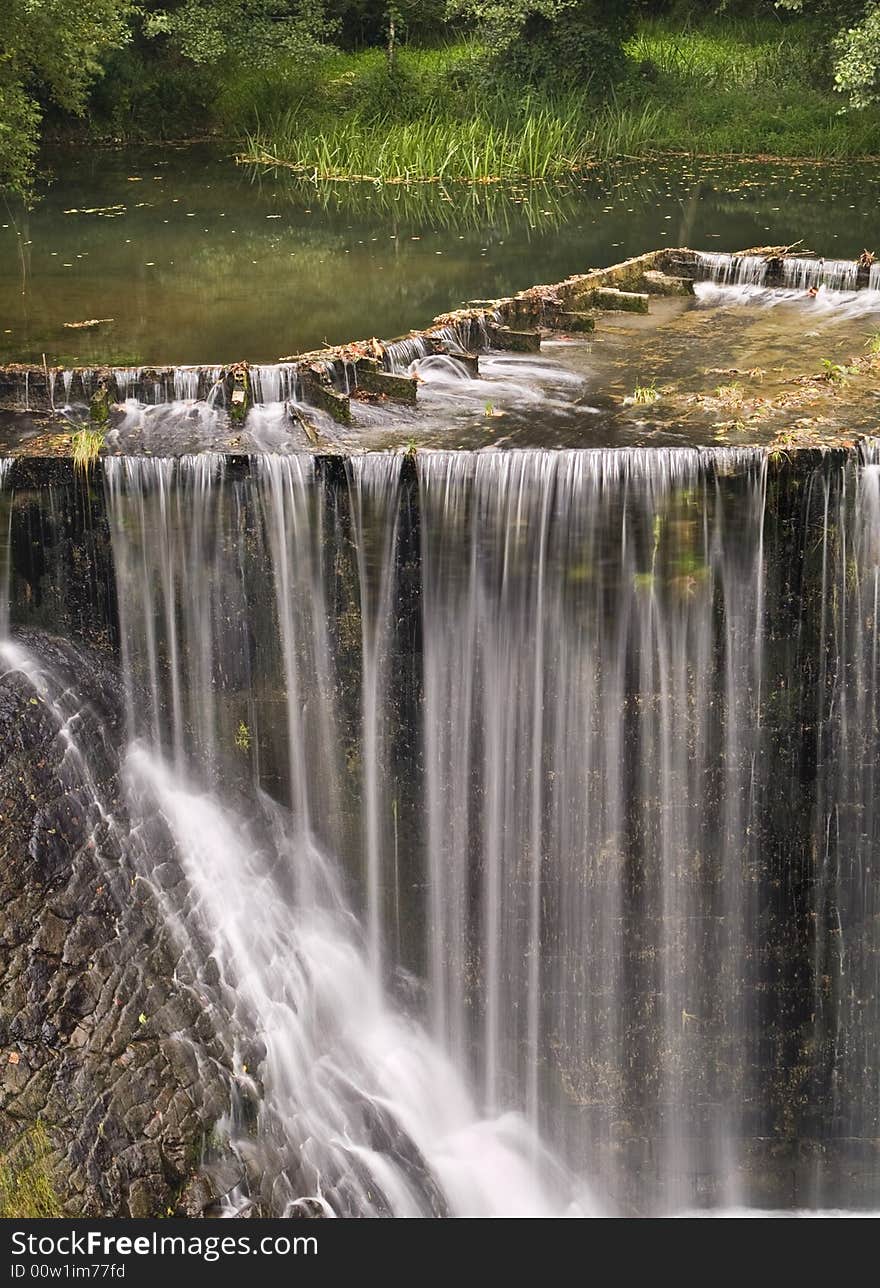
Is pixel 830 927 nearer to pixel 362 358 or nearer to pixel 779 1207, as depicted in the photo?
pixel 779 1207

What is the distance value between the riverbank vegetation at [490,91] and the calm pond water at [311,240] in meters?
1.41

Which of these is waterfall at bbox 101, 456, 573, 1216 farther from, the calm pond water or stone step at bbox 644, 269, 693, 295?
stone step at bbox 644, 269, 693, 295

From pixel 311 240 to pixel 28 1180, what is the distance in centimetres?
1445

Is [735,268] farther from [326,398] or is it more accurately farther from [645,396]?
[326,398]

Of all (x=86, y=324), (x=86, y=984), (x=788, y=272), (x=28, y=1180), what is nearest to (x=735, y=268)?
(x=788, y=272)

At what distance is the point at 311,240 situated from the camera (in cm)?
1992

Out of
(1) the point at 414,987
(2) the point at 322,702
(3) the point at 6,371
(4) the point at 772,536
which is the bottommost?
(1) the point at 414,987

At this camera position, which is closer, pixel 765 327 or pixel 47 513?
pixel 47 513

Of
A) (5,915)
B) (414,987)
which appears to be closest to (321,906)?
(414,987)

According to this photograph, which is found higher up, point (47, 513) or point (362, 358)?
point (362, 358)

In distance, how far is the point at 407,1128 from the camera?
33.9ft

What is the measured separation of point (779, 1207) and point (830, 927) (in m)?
2.08

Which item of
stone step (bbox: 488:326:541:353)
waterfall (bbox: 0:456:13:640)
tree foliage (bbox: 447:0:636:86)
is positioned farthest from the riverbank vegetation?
waterfall (bbox: 0:456:13:640)

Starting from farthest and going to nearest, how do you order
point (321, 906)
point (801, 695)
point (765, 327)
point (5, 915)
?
point (765, 327) < point (321, 906) < point (801, 695) < point (5, 915)
